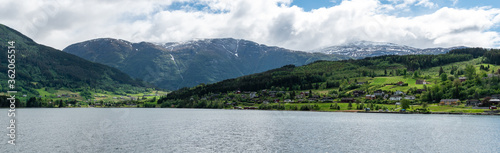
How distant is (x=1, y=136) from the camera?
66.4 metres

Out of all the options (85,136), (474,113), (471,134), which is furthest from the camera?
(474,113)

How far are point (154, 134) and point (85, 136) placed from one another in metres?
12.7

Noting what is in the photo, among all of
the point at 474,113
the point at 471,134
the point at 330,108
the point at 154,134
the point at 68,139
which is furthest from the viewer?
the point at 330,108

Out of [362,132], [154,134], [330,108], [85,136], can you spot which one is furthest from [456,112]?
[85,136]

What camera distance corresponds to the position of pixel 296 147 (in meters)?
59.1

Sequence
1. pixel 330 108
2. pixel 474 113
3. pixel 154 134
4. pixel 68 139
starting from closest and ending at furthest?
pixel 68 139
pixel 154 134
pixel 474 113
pixel 330 108

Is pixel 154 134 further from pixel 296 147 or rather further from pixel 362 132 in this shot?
pixel 362 132

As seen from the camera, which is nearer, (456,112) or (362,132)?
(362,132)

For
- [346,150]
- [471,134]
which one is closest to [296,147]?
[346,150]

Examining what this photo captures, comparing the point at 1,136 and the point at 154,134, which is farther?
the point at 154,134

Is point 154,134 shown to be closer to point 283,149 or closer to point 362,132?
point 283,149

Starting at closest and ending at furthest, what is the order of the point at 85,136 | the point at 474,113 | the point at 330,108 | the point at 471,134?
the point at 85,136 < the point at 471,134 < the point at 474,113 < the point at 330,108

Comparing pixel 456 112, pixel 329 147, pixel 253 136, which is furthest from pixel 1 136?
pixel 456 112

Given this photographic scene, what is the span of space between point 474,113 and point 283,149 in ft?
356
